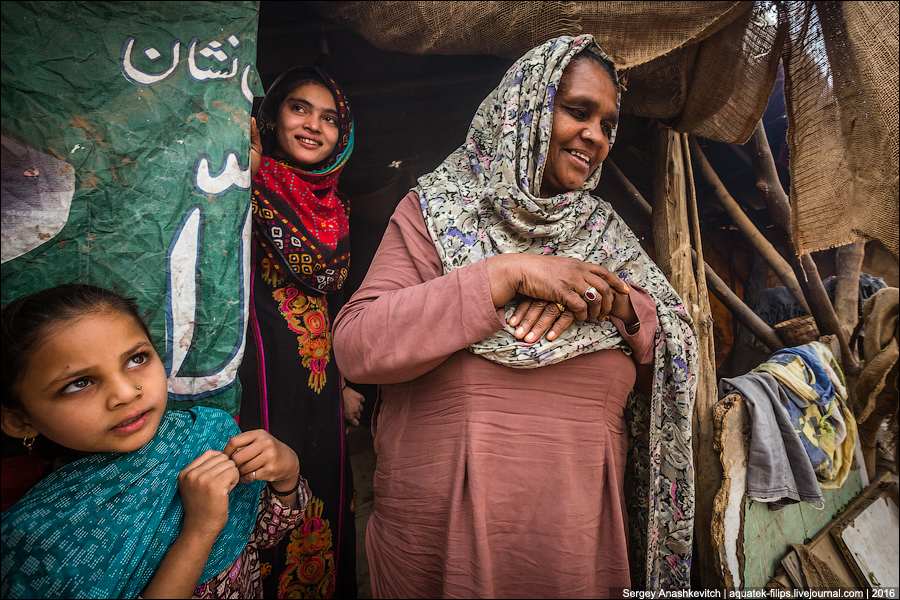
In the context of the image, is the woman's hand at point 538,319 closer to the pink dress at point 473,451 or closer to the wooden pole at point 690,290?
the pink dress at point 473,451

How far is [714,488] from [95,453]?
6.85ft

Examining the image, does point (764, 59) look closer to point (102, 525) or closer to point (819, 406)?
point (819, 406)

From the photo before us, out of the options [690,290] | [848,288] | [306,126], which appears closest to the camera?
[306,126]

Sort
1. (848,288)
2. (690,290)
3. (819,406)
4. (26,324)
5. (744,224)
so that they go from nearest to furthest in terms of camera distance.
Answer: (26,324), (690,290), (819,406), (744,224), (848,288)

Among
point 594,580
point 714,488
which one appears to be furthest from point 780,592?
point 594,580

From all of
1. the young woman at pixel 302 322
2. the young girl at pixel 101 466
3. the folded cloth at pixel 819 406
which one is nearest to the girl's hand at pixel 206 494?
A: the young girl at pixel 101 466

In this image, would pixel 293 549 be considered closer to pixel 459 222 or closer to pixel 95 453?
pixel 95 453

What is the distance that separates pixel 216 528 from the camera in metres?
0.73

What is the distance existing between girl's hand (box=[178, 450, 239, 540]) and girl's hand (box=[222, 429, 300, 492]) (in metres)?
0.04

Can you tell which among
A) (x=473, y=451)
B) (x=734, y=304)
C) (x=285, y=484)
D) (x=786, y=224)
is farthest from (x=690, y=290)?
(x=285, y=484)

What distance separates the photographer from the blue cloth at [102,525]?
0.61 m

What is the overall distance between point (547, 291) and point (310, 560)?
3.90 feet

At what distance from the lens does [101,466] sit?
73 cm

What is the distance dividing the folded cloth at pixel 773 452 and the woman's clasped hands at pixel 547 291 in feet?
4.10
